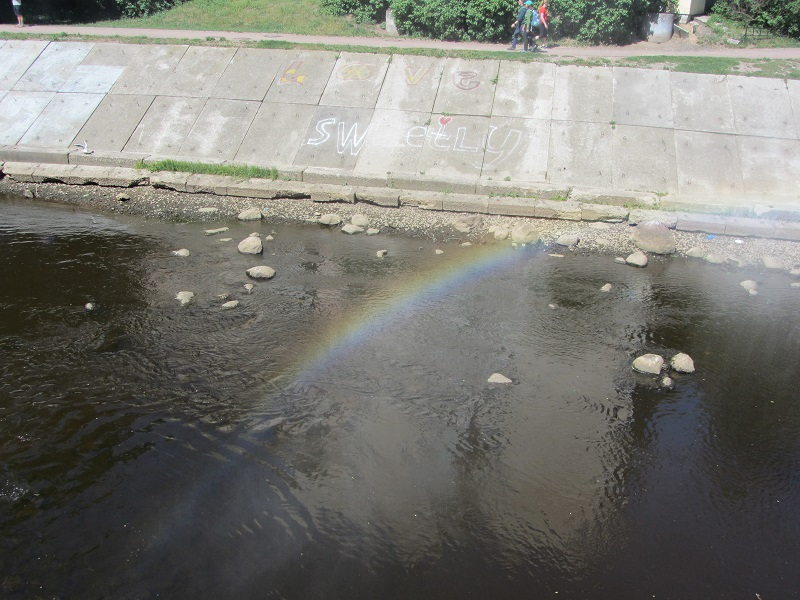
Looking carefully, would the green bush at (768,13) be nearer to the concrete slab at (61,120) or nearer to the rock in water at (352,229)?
the rock in water at (352,229)

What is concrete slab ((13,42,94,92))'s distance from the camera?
14.8 m

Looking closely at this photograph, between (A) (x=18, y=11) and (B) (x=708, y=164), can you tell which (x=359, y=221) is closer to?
(B) (x=708, y=164)

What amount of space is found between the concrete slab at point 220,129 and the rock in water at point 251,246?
11.3 ft

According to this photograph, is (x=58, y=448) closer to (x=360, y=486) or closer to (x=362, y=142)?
(x=360, y=486)

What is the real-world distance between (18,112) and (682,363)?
1344cm

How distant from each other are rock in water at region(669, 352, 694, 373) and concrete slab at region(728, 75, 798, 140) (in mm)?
6924

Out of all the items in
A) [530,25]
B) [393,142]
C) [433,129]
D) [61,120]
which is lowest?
[61,120]

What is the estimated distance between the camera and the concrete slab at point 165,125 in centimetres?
1331

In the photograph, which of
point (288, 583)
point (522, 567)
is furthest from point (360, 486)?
point (522, 567)

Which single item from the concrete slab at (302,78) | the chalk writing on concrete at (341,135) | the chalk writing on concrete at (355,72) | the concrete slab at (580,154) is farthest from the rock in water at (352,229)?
the chalk writing on concrete at (355,72)

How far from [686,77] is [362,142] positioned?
645cm

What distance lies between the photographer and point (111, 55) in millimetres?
15344

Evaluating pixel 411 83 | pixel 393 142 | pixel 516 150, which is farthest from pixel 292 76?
pixel 516 150

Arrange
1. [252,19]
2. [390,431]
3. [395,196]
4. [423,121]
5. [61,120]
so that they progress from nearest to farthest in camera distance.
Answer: [390,431], [395,196], [423,121], [61,120], [252,19]
